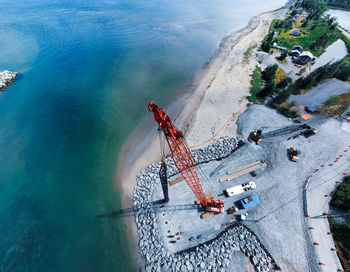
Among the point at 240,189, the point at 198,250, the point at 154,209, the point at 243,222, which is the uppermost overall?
the point at 240,189

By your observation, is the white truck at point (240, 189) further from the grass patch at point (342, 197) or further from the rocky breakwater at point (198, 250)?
the grass patch at point (342, 197)

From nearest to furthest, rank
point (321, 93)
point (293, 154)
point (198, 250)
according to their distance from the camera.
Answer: point (198, 250) → point (293, 154) → point (321, 93)

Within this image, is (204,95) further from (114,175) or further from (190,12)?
(190,12)

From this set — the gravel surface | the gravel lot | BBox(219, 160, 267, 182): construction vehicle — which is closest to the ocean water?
the gravel surface

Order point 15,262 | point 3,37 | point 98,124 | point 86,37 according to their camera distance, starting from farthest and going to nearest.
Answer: point 86,37, point 3,37, point 98,124, point 15,262

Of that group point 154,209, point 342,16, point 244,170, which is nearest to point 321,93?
point 244,170

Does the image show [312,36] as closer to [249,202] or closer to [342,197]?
[342,197]

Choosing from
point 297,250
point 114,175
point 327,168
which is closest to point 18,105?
point 114,175
